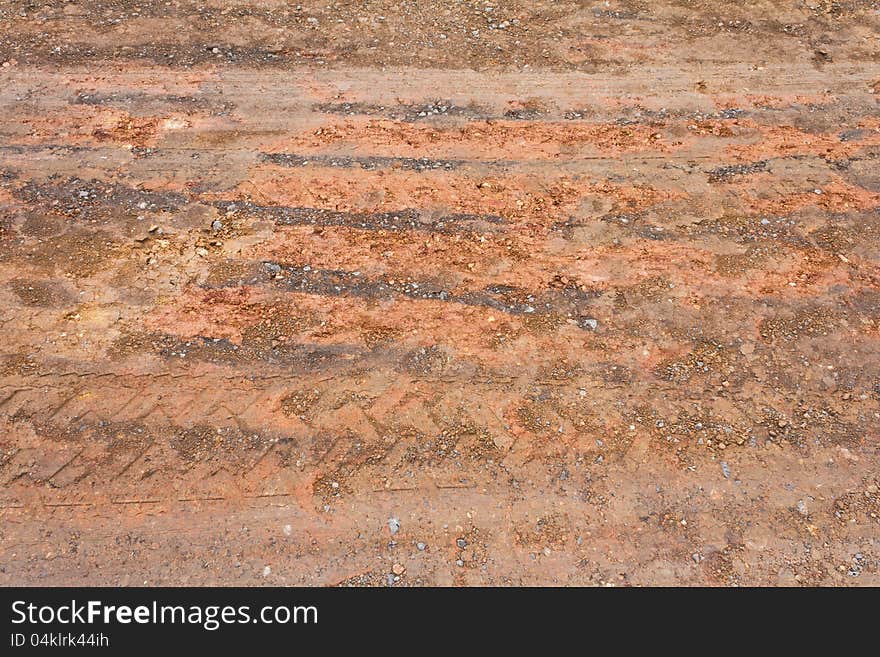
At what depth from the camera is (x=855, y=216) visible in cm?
627

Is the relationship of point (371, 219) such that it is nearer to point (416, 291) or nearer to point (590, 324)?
point (416, 291)

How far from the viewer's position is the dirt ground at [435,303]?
434 centimetres

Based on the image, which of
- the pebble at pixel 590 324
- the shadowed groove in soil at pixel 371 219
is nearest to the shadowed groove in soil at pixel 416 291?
the pebble at pixel 590 324

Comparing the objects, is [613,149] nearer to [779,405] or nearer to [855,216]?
[855,216]

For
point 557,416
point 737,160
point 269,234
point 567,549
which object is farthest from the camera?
point 737,160

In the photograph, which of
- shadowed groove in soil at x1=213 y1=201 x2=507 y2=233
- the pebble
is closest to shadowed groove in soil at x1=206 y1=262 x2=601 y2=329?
the pebble

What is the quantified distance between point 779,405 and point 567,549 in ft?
7.23

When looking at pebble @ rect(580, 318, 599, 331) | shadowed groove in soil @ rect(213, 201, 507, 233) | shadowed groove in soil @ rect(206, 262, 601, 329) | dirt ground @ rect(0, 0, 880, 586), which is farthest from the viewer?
shadowed groove in soil @ rect(213, 201, 507, 233)

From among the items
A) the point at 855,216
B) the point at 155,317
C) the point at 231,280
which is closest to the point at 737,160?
the point at 855,216

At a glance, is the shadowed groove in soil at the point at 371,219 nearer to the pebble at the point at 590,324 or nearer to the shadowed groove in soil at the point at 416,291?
the shadowed groove in soil at the point at 416,291

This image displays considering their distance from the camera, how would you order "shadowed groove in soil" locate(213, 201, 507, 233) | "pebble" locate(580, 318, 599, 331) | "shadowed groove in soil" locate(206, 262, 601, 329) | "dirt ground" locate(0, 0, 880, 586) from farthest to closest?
"shadowed groove in soil" locate(213, 201, 507, 233) → "shadowed groove in soil" locate(206, 262, 601, 329) → "pebble" locate(580, 318, 599, 331) → "dirt ground" locate(0, 0, 880, 586)

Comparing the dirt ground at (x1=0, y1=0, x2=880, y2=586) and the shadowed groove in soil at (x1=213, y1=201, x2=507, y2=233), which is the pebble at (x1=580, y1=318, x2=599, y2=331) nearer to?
the dirt ground at (x1=0, y1=0, x2=880, y2=586)

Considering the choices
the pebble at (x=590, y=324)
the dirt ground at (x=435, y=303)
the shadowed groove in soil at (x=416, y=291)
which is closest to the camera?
the dirt ground at (x=435, y=303)

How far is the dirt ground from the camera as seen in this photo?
14.2 ft
